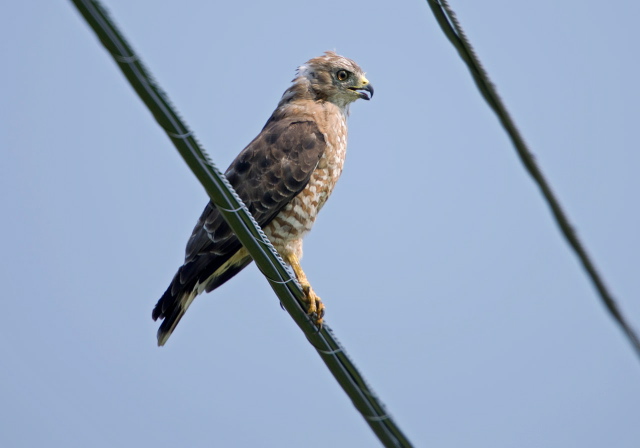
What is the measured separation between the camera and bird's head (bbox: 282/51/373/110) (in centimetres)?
669

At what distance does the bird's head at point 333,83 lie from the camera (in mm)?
6688

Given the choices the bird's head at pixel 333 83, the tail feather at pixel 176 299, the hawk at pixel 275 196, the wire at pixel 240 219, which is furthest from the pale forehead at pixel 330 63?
the wire at pixel 240 219

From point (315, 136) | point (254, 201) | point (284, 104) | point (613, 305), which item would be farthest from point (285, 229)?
point (613, 305)

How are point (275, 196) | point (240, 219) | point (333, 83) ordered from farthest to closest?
point (333, 83) → point (275, 196) → point (240, 219)

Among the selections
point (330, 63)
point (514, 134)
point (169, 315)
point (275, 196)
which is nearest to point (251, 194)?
point (275, 196)

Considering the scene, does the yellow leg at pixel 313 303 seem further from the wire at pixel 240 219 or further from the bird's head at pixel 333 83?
the bird's head at pixel 333 83

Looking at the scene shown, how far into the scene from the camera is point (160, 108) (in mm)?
2842

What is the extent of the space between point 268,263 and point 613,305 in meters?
1.56

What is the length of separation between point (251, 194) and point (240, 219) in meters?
2.59

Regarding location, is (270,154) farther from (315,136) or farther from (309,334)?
(309,334)

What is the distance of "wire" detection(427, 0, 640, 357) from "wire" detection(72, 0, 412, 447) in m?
1.10

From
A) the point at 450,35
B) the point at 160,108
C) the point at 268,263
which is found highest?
the point at 160,108

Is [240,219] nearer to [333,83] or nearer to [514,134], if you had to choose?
[514,134]

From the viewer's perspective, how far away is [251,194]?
5.99 m
